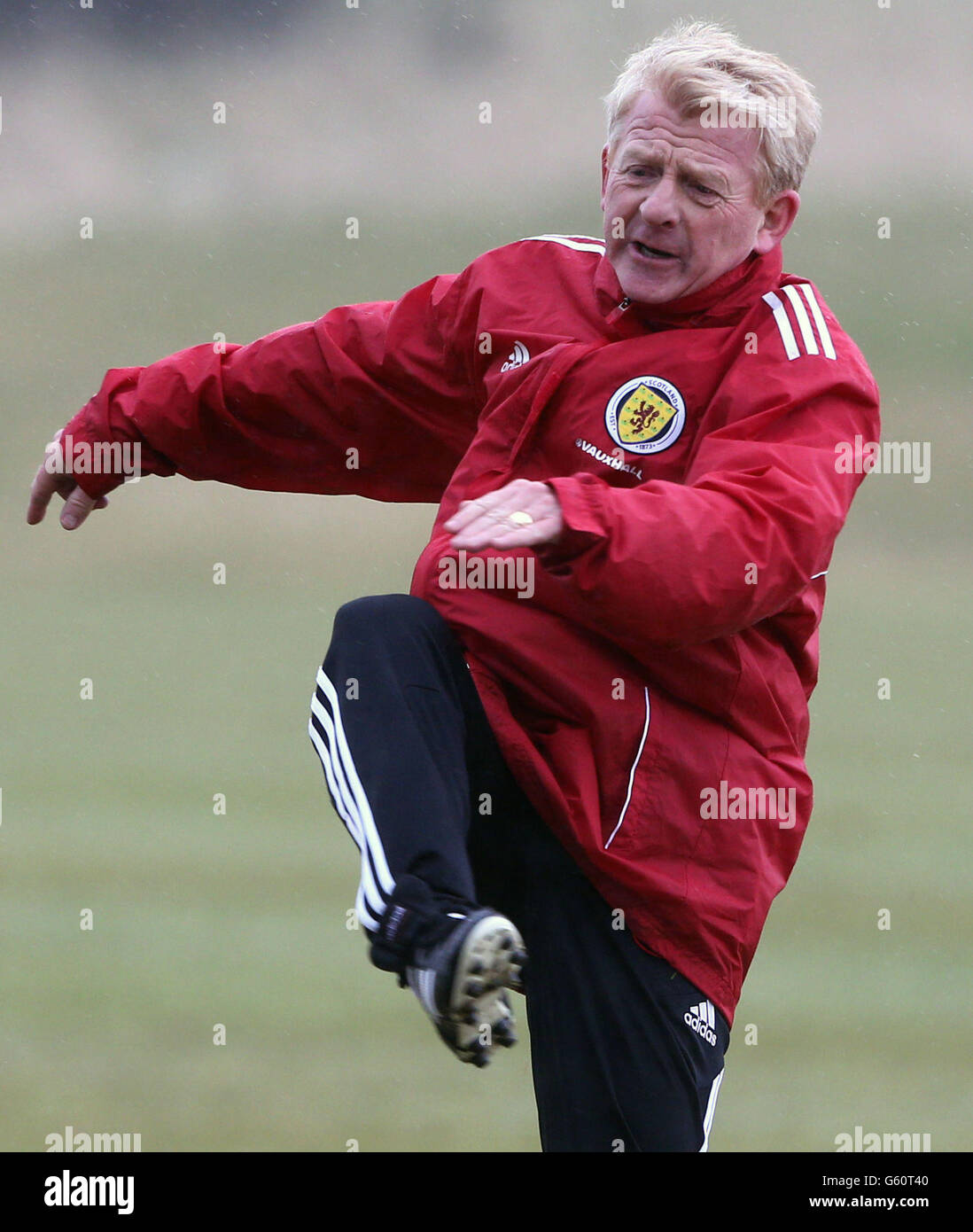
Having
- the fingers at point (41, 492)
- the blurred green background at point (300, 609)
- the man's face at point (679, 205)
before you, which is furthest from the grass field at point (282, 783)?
the man's face at point (679, 205)

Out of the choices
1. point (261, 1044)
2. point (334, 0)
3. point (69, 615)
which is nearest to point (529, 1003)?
point (261, 1044)

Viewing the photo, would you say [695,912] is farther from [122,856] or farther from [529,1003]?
[122,856]

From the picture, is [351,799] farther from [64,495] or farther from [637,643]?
[64,495]

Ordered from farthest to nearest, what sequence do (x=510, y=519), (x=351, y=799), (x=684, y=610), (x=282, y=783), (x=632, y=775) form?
1. (x=282, y=783)
2. (x=632, y=775)
3. (x=351, y=799)
4. (x=684, y=610)
5. (x=510, y=519)

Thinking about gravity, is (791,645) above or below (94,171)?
below

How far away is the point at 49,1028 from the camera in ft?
19.6

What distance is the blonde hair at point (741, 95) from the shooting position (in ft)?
8.54

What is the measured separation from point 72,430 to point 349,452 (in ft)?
1.37

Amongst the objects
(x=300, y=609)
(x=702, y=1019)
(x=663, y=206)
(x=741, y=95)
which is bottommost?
(x=702, y=1019)

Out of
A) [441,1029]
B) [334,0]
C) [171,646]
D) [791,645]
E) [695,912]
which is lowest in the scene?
[441,1029]

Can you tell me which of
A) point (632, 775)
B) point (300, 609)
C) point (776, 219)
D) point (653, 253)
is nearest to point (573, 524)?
point (632, 775)

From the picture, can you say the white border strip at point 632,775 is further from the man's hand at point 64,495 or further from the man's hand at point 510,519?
the man's hand at point 64,495

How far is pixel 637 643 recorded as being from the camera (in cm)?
250

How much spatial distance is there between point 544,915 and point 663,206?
96 centimetres
